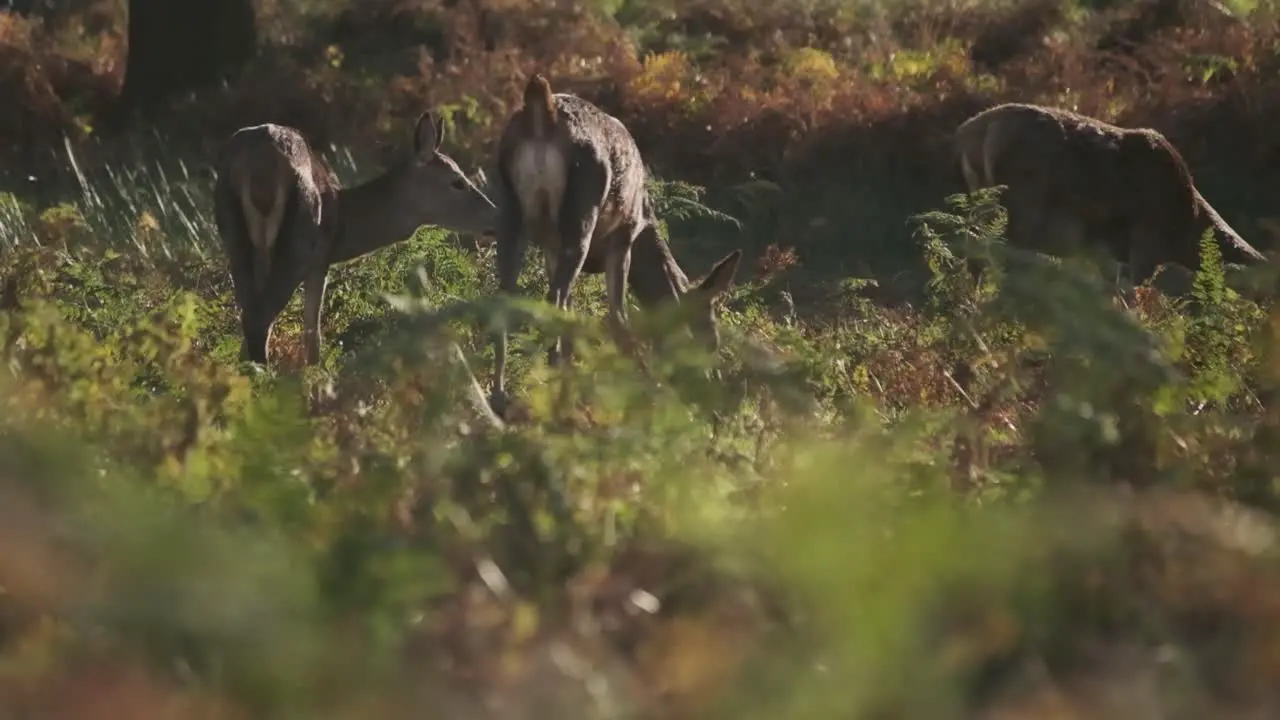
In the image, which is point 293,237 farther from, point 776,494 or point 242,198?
point 776,494

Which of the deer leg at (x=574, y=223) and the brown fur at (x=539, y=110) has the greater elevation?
the brown fur at (x=539, y=110)

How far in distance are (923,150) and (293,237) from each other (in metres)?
6.97

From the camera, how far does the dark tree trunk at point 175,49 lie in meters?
18.1

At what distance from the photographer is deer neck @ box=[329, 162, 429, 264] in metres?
11.1

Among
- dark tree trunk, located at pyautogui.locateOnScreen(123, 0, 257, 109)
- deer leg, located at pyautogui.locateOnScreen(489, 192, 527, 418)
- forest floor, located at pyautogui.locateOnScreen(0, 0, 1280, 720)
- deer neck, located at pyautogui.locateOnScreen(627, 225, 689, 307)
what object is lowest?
dark tree trunk, located at pyautogui.locateOnScreen(123, 0, 257, 109)

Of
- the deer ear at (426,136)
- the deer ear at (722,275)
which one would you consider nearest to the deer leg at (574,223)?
the deer ear at (722,275)

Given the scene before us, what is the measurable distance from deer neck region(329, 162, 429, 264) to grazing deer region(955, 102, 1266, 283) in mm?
3848

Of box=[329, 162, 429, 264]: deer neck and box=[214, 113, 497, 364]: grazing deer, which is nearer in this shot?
box=[214, 113, 497, 364]: grazing deer

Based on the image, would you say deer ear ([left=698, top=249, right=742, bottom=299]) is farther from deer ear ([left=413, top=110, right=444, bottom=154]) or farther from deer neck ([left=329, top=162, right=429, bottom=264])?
deer ear ([left=413, top=110, right=444, bottom=154])

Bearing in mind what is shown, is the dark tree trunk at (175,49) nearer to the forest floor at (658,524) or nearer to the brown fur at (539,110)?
the brown fur at (539,110)

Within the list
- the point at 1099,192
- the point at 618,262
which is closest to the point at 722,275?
the point at 618,262

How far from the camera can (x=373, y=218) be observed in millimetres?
11141

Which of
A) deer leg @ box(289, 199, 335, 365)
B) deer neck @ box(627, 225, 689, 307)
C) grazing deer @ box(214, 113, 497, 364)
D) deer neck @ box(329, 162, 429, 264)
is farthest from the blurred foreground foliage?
deer neck @ box(329, 162, 429, 264)

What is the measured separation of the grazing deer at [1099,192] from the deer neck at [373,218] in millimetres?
3848
